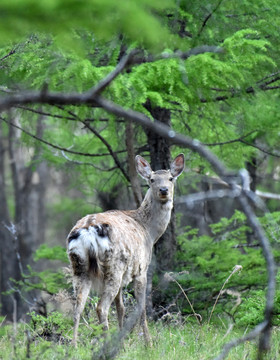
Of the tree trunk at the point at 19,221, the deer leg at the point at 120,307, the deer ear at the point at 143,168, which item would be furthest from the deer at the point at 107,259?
the tree trunk at the point at 19,221

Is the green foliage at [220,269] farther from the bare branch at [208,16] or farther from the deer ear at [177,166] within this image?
the bare branch at [208,16]

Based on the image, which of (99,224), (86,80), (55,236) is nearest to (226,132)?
(86,80)

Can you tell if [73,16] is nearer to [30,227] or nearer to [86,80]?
[86,80]

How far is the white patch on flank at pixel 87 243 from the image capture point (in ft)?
20.4

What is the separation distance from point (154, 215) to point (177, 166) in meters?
0.86

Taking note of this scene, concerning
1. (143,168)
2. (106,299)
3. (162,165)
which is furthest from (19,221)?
(106,299)

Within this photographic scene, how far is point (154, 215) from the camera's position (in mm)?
8055

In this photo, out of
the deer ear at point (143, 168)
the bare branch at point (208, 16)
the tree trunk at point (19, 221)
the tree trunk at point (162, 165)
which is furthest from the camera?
the tree trunk at point (19, 221)

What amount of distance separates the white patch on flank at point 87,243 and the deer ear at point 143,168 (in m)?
2.24

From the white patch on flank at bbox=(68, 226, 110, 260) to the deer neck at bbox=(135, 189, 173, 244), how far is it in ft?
5.50

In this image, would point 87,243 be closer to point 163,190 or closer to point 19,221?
point 163,190

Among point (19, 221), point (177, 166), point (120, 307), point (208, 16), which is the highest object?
→ point (208, 16)

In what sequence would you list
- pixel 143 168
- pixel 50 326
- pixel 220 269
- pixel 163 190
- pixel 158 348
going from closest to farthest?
pixel 158 348, pixel 50 326, pixel 163 190, pixel 143 168, pixel 220 269

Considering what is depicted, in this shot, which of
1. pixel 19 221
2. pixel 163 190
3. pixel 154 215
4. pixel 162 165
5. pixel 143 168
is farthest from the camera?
pixel 19 221
